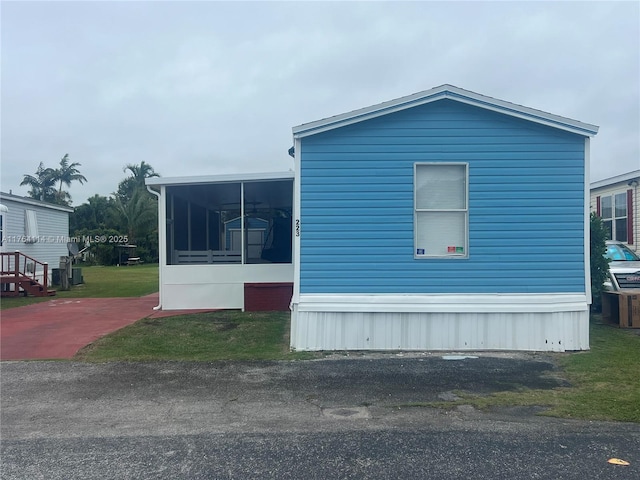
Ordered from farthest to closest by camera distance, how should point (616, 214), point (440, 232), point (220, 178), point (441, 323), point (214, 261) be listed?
point (616, 214) < point (214, 261) < point (220, 178) < point (440, 232) < point (441, 323)

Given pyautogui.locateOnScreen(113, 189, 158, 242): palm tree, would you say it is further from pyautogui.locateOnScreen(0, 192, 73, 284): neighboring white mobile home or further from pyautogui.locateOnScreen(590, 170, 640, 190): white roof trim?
pyautogui.locateOnScreen(590, 170, 640, 190): white roof trim

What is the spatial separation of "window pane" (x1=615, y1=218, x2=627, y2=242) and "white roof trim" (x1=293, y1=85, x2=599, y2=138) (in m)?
7.60

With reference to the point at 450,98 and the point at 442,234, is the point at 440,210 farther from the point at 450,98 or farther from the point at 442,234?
the point at 450,98

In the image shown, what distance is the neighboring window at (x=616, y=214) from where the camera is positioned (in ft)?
45.5

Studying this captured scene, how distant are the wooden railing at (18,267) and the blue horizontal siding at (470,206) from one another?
12608 mm

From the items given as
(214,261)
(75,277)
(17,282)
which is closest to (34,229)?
(75,277)

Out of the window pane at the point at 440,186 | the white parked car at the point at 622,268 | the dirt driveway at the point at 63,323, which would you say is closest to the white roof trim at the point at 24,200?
the dirt driveway at the point at 63,323

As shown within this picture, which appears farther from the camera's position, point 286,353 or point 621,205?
point 621,205

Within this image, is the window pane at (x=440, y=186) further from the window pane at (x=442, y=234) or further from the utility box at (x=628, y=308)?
the utility box at (x=628, y=308)

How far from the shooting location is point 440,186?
782cm

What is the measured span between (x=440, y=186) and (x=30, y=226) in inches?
677

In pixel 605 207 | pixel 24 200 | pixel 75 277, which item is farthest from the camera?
pixel 75 277

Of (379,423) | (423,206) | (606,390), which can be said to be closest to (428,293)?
(423,206)

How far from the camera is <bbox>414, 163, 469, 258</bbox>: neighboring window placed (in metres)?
7.75
